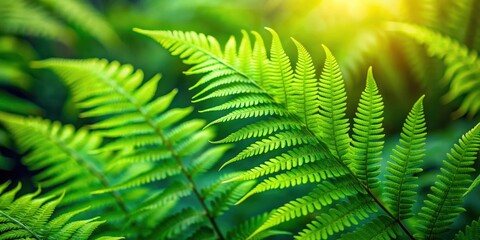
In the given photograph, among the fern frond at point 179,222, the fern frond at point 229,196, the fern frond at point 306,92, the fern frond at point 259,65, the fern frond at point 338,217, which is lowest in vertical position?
the fern frond at point 338,217

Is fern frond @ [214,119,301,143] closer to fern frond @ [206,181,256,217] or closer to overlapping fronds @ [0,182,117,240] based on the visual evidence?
fern frond @ [206,181,256,217]

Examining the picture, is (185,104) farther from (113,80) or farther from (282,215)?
(282,215)

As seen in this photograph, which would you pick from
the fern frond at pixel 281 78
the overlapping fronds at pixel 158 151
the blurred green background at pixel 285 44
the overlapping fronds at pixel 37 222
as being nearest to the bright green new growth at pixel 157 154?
the overlapping fronds at pixel 158 151

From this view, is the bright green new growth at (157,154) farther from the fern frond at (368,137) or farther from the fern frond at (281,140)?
the fern frond at (368,137)

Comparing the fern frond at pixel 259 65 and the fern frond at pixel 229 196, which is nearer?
the fern frond at pixel 259 65

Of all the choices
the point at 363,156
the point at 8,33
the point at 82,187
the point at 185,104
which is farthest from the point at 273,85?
the point at 8,33

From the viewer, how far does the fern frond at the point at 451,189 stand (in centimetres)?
77

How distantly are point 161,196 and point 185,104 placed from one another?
4.60 feet

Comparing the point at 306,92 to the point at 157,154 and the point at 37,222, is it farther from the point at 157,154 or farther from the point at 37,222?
the point at 37,222

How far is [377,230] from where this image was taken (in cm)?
83

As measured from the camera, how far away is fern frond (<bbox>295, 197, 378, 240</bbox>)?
2.63 ft

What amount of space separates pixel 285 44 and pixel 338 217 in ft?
5.20

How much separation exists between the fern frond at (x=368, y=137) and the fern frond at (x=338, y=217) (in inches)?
1.8

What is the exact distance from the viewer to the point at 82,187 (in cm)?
123
